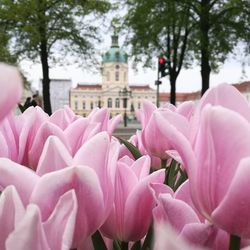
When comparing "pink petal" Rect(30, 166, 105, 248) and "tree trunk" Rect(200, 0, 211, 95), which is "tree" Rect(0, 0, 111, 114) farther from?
"pink petal" Rect(30, 166, 105, 248)

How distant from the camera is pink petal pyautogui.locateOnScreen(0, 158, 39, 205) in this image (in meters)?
0.55

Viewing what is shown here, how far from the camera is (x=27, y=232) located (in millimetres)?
448

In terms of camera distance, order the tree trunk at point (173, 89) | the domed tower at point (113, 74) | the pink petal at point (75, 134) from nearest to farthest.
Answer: the pink petal at point (75, 134) < the tree trunk at point (173, 89) < the domed tower at point (113, 74)

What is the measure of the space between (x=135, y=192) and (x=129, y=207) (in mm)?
21

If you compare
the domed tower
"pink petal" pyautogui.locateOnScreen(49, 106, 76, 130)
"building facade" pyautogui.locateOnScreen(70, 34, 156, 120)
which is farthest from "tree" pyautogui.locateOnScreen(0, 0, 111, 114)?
the domed tower

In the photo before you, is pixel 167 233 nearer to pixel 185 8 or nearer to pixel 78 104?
pixel 185 8

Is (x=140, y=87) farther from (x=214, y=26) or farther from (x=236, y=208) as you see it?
(x=236, y=208)

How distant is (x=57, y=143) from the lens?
59 centimetres

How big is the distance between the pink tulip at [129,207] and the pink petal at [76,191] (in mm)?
97

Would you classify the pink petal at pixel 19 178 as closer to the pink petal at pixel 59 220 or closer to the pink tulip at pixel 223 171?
the pink petal at pixel 59 220

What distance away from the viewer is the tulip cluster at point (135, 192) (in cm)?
48

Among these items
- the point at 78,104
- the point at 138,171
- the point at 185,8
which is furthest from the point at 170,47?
the point at 78,104

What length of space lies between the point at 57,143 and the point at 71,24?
64.5 ft

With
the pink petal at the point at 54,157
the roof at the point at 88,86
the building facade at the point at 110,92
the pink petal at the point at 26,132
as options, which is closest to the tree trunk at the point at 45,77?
the pink petal at the point at 26,132
